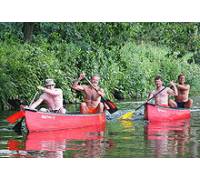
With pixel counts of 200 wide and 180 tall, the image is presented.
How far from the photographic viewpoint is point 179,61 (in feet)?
35.2

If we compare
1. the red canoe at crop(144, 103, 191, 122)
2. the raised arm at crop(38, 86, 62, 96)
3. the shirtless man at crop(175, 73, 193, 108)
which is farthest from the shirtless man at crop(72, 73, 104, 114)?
the shirtless man at crop(175, 73, 193, 108)

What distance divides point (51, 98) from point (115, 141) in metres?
1.00

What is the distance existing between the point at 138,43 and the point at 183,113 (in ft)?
3.20

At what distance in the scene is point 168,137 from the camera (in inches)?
408

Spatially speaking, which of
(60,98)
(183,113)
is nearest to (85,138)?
(60,98)

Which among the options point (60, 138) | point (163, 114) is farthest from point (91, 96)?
point (163, 114)

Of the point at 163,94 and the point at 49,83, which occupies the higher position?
the point at 49,83

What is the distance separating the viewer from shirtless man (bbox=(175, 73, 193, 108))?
1050 cm

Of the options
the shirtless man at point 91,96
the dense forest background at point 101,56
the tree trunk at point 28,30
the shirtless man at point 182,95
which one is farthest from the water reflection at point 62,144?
the tree trunk at point 28,30

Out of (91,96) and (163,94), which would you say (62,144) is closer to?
(91,96)

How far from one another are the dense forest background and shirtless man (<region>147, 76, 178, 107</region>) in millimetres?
76
